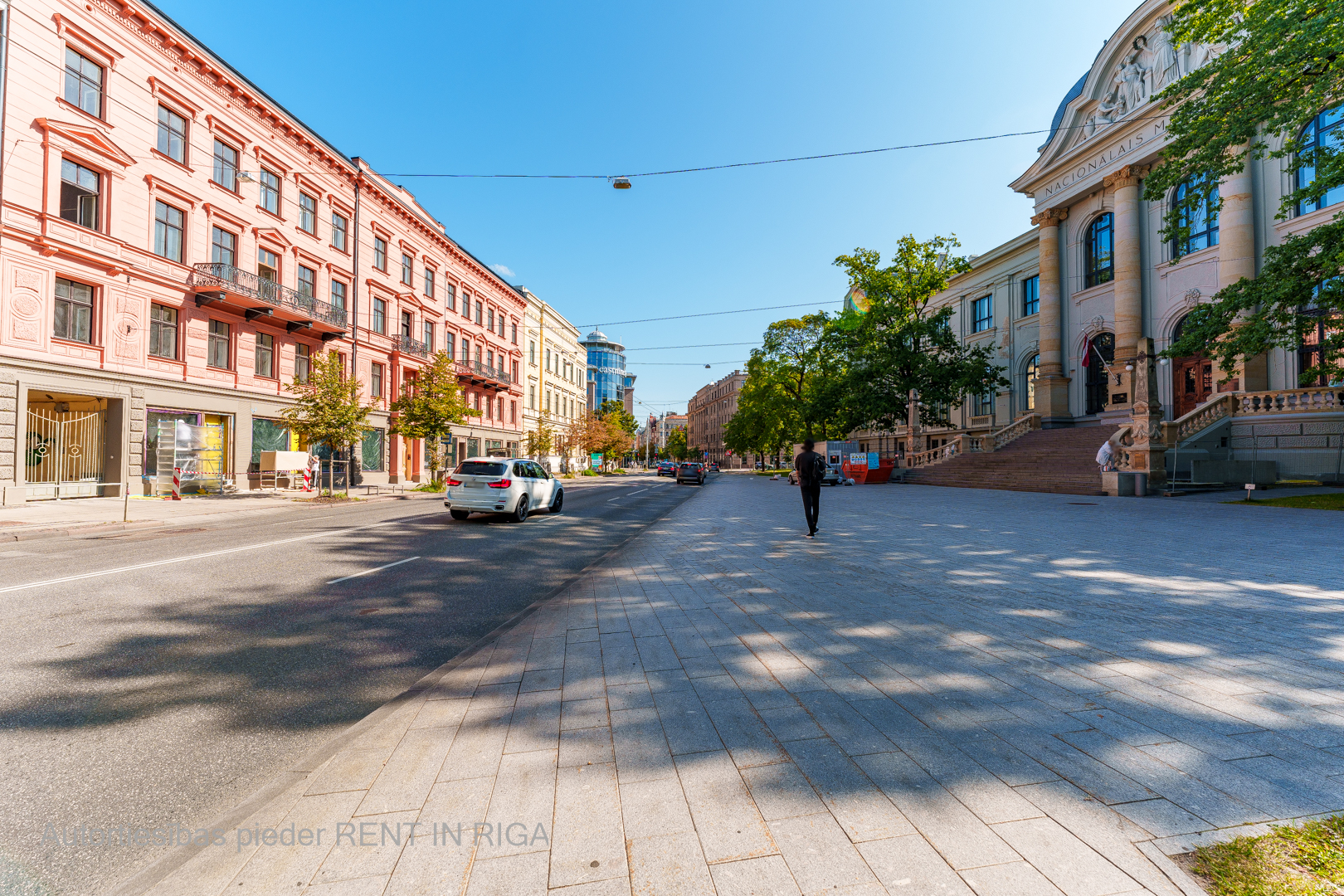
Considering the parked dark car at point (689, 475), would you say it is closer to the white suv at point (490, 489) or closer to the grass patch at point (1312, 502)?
the white suv at point (490, 489)

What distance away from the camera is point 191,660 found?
14.8 ft

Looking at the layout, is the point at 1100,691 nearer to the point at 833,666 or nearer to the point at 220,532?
the point at 833,666

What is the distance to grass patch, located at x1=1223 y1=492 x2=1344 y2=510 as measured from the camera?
14.3 metres

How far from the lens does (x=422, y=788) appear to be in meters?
2.66

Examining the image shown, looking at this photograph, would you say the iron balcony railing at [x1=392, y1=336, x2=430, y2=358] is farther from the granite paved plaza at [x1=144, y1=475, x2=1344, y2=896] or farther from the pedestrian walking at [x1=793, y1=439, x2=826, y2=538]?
the granite paved plaza at [x1=144, y1=475, x2=1344, y2=896]

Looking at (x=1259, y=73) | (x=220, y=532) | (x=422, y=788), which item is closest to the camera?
(x=422, y=788)

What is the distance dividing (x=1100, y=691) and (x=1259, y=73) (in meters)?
18.1

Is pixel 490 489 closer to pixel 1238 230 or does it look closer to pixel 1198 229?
pixel 1238 230

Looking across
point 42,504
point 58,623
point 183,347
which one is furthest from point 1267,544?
point 183,347

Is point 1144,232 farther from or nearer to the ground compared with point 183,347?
farther from the ground

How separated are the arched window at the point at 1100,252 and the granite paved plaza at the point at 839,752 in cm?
3127

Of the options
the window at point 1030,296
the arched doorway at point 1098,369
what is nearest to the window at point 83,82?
the arched doorway at point 1098,369

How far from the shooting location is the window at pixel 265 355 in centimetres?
2484

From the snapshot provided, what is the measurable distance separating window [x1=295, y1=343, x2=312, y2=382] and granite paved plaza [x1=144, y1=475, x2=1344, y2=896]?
87.1 ft
